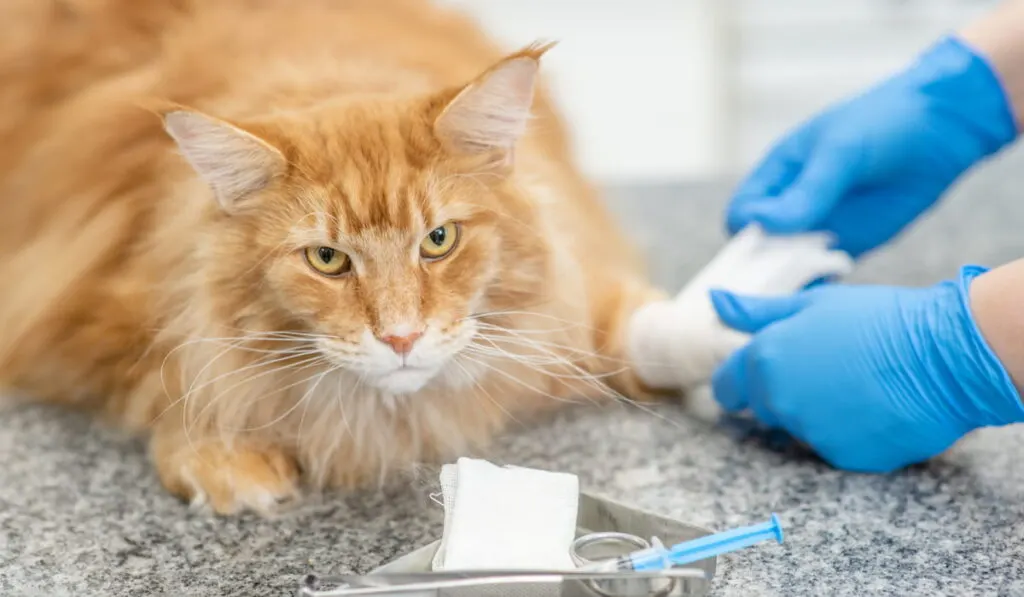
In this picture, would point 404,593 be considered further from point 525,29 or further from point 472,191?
point 525,29

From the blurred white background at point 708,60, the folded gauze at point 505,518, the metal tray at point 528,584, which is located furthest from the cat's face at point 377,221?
the blurred white background at point 708,60

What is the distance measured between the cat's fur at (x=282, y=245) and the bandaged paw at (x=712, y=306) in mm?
46

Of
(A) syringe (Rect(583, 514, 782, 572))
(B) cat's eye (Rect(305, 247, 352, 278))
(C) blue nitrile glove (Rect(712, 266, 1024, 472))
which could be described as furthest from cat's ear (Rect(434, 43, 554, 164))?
(A) syringe (Rect(583, 514, 782, 572))

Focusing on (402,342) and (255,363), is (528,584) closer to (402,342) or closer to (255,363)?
(402,342)

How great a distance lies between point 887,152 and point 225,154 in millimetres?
1003

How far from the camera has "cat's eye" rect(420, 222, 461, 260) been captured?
1138 mm

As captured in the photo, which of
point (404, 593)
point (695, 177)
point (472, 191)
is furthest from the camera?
point (695, 177)

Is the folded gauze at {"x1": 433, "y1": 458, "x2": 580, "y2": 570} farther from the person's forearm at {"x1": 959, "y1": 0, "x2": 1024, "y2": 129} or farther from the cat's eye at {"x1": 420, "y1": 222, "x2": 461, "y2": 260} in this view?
the person's forearm at {"x1": 959, "y1": 0, "x2": 1024, "y2": 129}

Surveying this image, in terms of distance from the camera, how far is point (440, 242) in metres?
1.15

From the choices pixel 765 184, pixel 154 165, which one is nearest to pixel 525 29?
pixel 765 184

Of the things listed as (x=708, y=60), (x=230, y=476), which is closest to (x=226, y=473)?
(x=230, y=476)

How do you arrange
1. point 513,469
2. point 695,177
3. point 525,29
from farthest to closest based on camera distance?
point 525,29
point 695,177
point 513,469

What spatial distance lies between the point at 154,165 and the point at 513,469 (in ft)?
2.39

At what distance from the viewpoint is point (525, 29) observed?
10.8 ft
